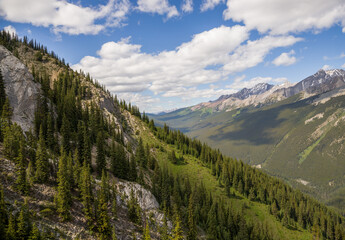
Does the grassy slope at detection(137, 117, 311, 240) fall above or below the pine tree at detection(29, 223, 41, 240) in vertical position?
below

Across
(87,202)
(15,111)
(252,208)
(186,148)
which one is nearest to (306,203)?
(252,208)

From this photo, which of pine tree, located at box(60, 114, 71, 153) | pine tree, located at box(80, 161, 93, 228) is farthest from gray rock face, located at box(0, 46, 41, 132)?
pine tree, located at box(80, 161, 93, 228)

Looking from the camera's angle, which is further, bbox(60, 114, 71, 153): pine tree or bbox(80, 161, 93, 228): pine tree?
bbox(60, 114, 71, 153): pine tree

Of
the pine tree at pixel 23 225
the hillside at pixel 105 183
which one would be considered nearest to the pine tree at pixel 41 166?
the hillside at pixel 105 183

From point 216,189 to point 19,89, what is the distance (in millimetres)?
127636

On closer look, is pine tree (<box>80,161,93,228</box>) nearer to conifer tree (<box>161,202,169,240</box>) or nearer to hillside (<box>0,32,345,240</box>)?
hillside (<box>0,32,345,240</box>)

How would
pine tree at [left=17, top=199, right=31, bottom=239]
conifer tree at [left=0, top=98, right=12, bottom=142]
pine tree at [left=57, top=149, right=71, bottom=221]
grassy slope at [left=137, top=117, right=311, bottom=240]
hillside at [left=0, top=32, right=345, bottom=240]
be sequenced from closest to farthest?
pine tree at [left=17, top=199, right=31, bottom=239] → pine tree at [left=57, top=149, right=71, bottom=221] → hillside at [left=0, top=32, right=345, bottom=240] → conifer tree at [left=0, top=98, right=12, bottom=142] → grassy slope at [left=137, top=117, right=311, bottom=240]

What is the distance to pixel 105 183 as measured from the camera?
2306 inches

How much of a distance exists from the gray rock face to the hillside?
384mm

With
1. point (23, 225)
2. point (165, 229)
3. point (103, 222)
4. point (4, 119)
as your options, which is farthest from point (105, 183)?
point (4, 119)

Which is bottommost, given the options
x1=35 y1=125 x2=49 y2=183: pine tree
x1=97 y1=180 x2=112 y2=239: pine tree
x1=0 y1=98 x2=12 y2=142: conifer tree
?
x1=97 y1=180 x2=112 y2=239: pine tree

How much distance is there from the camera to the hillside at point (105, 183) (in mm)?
44175

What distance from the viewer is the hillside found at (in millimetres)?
44175

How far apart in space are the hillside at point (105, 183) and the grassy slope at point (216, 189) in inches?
32.1
